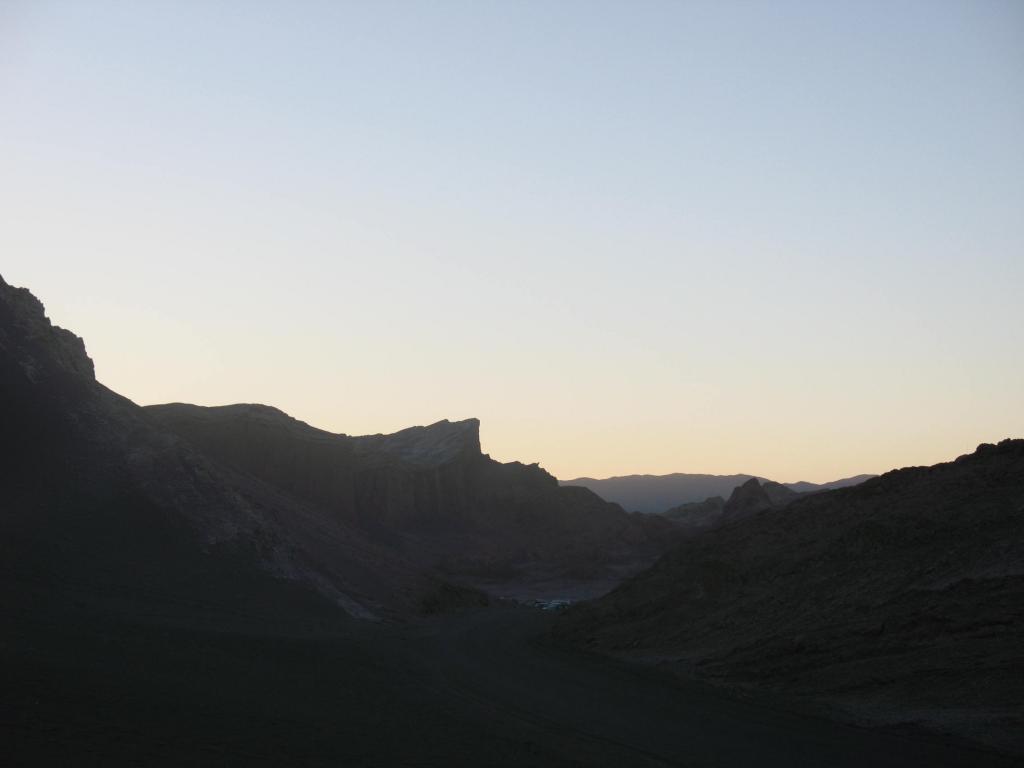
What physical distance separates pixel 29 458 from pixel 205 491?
7.98 m

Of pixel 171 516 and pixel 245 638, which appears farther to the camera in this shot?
pixel 171 516

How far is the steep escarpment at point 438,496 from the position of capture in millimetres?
75062

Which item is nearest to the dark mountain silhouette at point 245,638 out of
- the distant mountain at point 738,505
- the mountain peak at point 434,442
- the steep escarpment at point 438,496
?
the steep escarpment at point 438,496

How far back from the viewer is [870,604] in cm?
2330

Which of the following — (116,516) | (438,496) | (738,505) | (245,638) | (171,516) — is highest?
(738,505)

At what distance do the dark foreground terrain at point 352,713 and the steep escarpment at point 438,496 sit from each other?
4451cm

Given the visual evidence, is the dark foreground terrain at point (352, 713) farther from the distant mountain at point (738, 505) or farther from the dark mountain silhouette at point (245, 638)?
the distant mountain at point (738, 505)

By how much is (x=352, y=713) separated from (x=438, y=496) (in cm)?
7063

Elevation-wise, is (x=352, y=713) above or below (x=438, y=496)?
below

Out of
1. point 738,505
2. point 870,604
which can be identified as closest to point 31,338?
point 870,604

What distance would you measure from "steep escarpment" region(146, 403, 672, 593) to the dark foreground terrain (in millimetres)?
44515

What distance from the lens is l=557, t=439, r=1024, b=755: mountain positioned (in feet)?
61.6

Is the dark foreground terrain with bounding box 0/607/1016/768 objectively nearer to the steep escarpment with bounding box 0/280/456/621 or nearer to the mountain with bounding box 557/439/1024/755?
the mountain with bounding box 557/439/1024/755

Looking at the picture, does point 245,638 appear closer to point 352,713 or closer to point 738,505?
point 352,713
